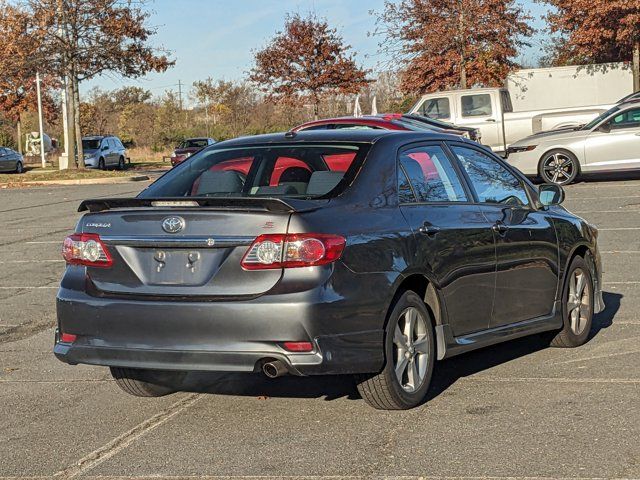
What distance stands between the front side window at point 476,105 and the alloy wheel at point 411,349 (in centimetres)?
2107

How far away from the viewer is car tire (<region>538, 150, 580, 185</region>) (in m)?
21.4

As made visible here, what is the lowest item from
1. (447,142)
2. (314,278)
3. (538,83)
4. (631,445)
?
(631,445)

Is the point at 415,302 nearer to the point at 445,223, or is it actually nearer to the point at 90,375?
the point at 445,223

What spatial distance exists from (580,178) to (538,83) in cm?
1204

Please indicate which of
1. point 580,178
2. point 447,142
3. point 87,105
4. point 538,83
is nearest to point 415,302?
point 447,142

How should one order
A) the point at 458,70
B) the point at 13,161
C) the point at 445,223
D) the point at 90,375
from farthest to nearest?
the point at 13,161, the point at 458,70, the point at 90,375, the point at 445,223

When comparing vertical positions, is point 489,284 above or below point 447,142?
below

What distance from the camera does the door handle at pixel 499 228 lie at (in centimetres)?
674

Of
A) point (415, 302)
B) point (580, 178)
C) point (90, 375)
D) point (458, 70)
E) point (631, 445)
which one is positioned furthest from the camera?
point (458, 70)

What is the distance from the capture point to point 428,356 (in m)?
6.05

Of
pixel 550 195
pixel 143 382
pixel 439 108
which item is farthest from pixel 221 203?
pixel 439 108

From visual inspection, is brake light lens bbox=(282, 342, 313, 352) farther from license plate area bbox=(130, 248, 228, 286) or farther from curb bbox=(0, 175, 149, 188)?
curb bbox=(0, 175, 149, 188)

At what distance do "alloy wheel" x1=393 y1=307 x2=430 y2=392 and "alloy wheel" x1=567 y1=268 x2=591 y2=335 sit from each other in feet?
6.48

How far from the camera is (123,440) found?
5.53 meters
